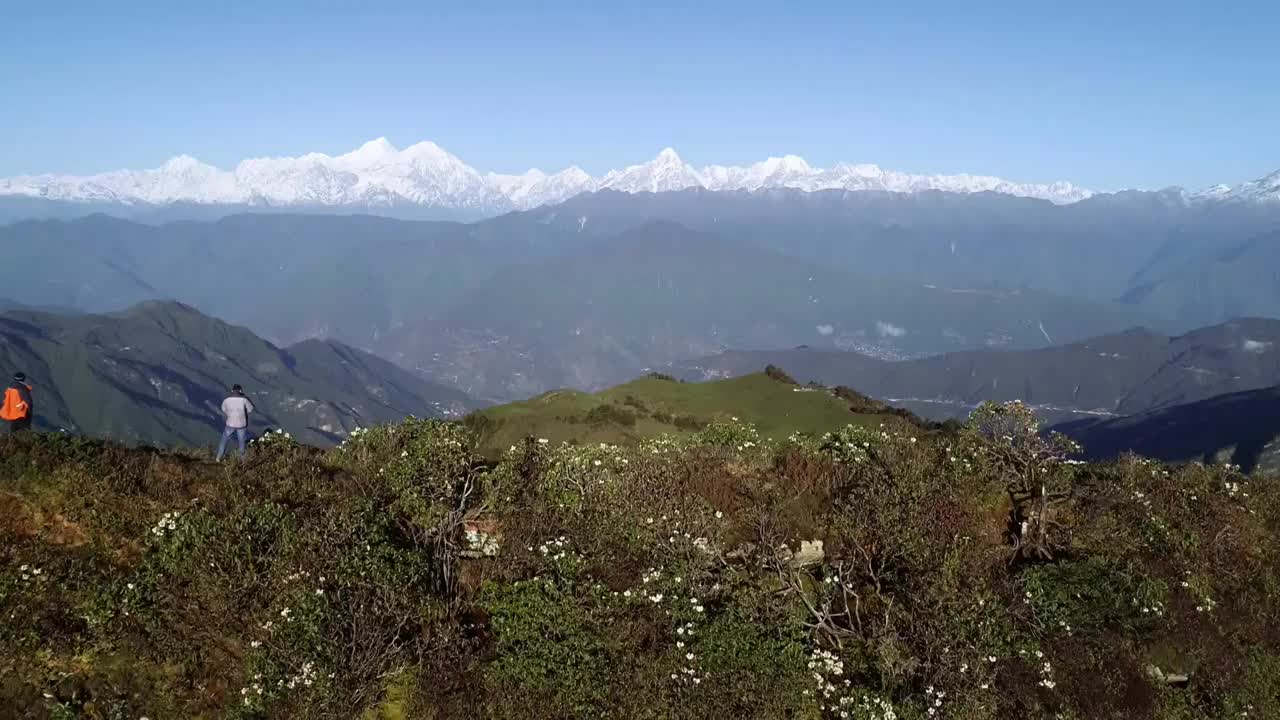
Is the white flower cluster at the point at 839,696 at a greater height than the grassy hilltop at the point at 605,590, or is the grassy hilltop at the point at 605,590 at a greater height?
the grassy hilltop at the point at 605,590

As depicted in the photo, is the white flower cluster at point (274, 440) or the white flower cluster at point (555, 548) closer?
the white flower cluster at point (555, 548)

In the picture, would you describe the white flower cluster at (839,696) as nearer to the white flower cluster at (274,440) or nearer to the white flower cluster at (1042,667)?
the white flower cluster at (1042,667)

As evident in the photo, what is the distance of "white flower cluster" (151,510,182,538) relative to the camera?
13.4m

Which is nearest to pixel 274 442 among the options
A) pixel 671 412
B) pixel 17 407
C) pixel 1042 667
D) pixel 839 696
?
pixel 17 407

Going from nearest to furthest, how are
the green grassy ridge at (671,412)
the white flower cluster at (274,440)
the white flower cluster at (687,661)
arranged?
the white flower cluster at (687,661)
the white flower cluster at (274,440)
the green grassy ridge at (671,412)

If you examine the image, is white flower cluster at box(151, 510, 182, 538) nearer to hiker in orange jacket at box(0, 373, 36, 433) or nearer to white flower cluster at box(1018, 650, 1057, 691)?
hiker in orange jacket at box(0, 373, 36, 433)

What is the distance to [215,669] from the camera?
11766 mm

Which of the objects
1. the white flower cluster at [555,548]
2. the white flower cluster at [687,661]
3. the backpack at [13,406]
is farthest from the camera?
the backpack at [13,406]

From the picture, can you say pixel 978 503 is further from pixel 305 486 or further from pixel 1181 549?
pixel 305 486

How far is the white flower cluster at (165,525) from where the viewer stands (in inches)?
529

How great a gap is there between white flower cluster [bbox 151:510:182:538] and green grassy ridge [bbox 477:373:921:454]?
85.8 feet

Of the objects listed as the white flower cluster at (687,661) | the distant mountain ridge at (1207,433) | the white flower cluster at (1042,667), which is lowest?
the distant mountain ridge at (1207,433)

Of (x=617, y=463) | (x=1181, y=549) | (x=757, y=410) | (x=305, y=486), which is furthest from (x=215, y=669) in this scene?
(x=757, y=410)

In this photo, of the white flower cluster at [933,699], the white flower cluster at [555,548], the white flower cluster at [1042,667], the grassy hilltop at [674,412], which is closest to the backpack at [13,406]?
the white flower cluster at [555,548]
